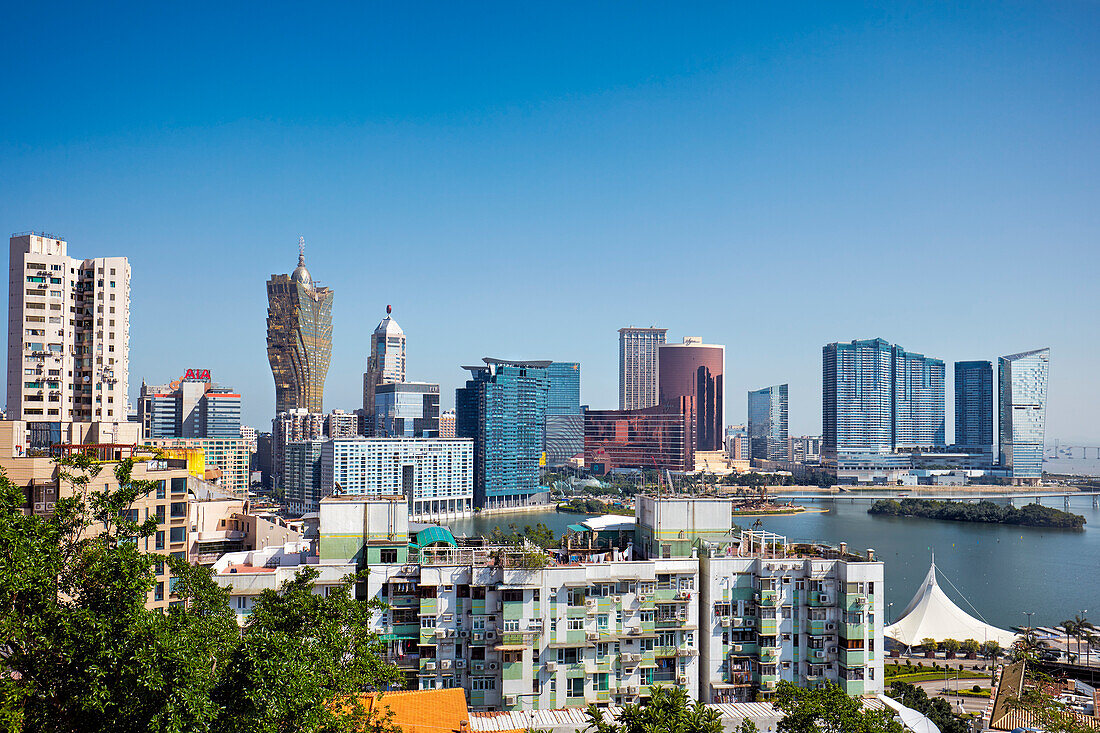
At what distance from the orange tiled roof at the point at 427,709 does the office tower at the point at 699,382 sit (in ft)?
219

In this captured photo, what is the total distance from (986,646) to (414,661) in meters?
10.9

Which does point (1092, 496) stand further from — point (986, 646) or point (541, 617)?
point (541, 617)

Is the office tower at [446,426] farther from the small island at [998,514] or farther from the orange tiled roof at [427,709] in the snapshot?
the orange tiled roof at [427,709]

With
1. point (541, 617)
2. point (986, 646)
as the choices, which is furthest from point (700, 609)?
point (986, 646)

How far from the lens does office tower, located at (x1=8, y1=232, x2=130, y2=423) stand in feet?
53.0

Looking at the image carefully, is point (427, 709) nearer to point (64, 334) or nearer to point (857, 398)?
point (64, 334)

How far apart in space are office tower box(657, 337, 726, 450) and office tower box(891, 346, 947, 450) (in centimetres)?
1540

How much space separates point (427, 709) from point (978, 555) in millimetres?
24996

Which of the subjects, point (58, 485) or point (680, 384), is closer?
point (58, 485)

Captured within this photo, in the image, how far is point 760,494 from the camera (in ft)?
150

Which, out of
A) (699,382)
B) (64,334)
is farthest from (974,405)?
(64,334)

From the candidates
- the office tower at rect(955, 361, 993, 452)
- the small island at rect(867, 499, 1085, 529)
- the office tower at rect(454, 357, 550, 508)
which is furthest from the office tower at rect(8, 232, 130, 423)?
the office tower at rect(955, 361, 993, 452)

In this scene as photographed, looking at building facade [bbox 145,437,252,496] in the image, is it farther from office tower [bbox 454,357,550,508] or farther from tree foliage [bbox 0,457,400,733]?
tree foliage [bbox 0,457,400,733]

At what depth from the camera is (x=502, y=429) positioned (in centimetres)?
4350
